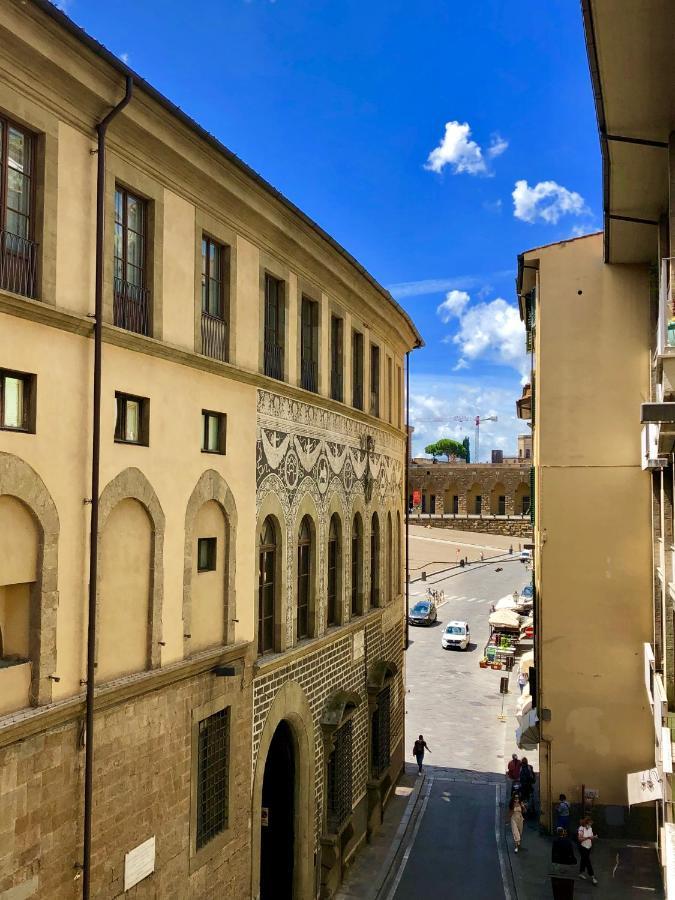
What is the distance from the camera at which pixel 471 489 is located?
→ 102 metres

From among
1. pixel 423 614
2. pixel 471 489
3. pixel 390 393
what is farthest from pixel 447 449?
pixel 390 393

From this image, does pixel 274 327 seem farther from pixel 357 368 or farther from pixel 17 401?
pixel 17 401

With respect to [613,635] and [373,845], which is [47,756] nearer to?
[373,845]

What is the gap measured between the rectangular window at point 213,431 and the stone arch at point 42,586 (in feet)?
11.5

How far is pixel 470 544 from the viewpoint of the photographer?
8762cm

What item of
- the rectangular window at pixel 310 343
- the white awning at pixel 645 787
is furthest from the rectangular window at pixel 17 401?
the white awning at pixel 645 787

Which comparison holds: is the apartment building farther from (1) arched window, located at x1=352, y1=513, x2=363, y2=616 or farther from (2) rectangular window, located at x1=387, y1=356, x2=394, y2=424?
(2) rectangular window, located at x1=387, y1=356, x2=394, y2=424

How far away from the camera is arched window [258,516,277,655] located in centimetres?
1429

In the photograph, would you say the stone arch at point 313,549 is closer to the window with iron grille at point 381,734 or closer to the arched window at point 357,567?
the arched window at point 357,567

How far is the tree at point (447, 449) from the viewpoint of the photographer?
156875mm

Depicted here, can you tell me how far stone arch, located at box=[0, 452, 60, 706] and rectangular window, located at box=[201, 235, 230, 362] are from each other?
13.5 feet

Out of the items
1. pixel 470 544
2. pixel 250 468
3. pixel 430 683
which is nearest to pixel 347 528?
pixel 250 468

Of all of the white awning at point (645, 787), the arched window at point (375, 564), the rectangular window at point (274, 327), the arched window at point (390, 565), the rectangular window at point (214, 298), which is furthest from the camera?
the arched window at point (390, 565)

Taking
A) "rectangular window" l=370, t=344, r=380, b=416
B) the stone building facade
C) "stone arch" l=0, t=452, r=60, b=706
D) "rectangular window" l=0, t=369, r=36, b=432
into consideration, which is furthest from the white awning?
the stone building facade
